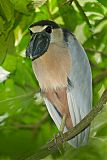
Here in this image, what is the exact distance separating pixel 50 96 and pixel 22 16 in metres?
0.31

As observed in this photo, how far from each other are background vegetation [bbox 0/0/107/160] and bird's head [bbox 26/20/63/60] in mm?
64

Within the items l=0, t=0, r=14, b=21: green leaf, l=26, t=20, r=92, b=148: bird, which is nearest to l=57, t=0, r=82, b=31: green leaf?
l=26, t=20, r=92, b=148: bird

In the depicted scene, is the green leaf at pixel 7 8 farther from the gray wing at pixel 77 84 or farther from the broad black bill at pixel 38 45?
the gray wing at pixel 77 84

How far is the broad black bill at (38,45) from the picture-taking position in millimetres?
1506

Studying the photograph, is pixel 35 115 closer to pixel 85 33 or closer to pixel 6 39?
pixel 85 33

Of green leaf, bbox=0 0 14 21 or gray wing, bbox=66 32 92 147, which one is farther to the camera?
gray wing, bbox=66 32 92 147

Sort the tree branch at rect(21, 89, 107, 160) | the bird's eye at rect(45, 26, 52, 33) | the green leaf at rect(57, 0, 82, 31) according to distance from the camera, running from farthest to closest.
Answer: the green leaf at rect(57, 0, 82, 31), the bird's eye at rect(45, 26, 52, 33), the tree branch at rect(21, 89, 107, 160)

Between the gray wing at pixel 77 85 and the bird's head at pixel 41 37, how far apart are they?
2.1 inches

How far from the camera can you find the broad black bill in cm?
151

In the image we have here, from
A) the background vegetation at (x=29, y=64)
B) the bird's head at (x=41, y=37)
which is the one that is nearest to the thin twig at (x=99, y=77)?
the background vegetation at (x=29, y=64)

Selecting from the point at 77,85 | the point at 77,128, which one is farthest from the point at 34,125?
the point at 77,128

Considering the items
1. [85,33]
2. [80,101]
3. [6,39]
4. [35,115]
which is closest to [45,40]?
[6,39]

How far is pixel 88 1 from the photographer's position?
1808 mm

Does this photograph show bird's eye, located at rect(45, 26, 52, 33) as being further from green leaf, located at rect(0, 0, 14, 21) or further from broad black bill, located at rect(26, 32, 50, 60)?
green leaf, located at rect(0, 0, 14, 21)
